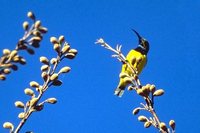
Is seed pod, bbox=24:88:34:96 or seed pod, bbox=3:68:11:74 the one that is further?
seed pod, bbox=24:88:34:96

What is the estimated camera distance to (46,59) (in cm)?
231

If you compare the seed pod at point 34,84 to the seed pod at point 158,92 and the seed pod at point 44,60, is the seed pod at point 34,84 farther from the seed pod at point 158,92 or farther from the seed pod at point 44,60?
the seed pod at point 158,92

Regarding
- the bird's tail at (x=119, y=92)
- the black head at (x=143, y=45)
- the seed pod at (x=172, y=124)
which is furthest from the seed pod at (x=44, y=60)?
the black head at (x=143, y=45)

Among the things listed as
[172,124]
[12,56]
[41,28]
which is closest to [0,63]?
[12,56]

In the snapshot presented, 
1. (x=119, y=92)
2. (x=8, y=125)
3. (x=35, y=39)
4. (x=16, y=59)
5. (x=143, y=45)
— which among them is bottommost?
(x=8, y=125)

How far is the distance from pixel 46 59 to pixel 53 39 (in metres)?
0.15

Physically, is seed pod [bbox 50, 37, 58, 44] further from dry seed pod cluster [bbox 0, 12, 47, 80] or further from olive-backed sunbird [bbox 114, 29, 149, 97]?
olive-backed sunbird [bbox 114, 29, 149, 97]

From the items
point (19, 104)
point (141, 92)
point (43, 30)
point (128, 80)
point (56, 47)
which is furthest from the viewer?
point (128, 80)

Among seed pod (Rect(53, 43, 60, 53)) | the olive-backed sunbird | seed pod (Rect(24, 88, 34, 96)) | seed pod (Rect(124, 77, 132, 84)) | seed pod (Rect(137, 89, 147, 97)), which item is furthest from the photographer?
the olive-backed sunbird

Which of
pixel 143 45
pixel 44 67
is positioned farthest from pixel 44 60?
pixel 143 45

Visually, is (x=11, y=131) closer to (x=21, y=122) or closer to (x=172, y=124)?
(x=21, y=122)

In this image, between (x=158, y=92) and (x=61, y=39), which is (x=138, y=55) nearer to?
(x=158, y=92)

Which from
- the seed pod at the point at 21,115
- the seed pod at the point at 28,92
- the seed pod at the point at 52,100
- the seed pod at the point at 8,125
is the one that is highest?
the seed pod at the point at 28,92

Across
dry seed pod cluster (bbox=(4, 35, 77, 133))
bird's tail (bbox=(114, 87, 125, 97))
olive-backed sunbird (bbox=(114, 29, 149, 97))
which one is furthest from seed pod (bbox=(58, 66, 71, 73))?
bird's tail (bbox=(114, 87, 125, 97))
